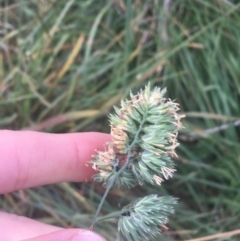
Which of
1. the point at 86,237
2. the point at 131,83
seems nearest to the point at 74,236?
the point at 86,237

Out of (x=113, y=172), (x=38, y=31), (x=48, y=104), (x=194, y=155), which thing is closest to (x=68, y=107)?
(x=48, y=104)

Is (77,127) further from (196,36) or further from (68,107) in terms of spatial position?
(196,36)

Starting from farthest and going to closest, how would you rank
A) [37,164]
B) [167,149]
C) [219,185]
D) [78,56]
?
[78,56], [219,185], [37,164], [167,149]

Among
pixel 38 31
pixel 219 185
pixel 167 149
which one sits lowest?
pixel 219 185

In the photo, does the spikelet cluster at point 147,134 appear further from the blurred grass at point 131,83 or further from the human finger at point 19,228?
the blurred grass at point 131,83

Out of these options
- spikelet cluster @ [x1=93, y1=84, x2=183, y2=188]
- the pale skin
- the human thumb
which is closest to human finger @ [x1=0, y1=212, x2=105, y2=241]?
the pale skin

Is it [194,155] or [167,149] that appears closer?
[167,149]

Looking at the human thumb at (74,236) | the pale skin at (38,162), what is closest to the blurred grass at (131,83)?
the pale skin at (38,162)
